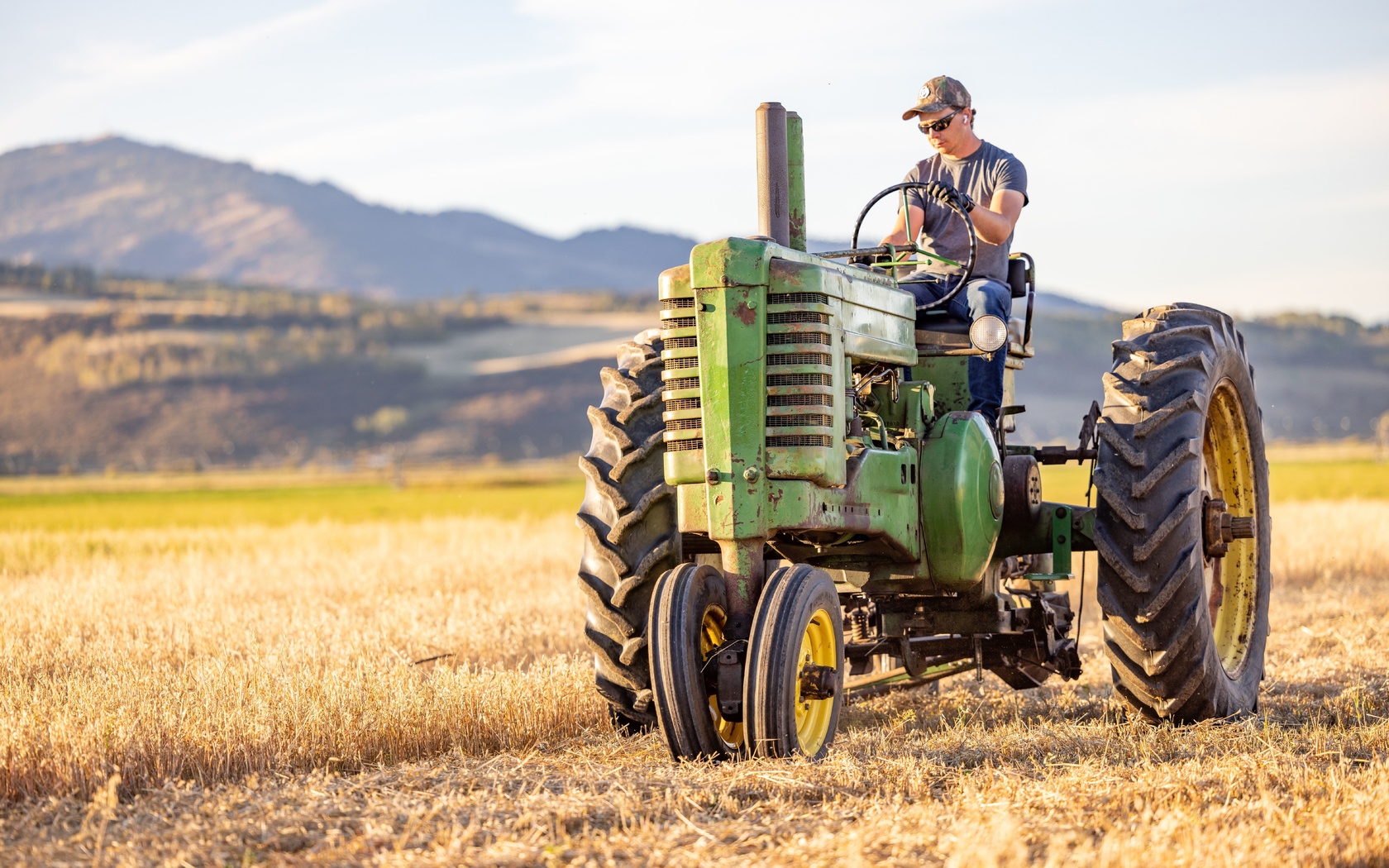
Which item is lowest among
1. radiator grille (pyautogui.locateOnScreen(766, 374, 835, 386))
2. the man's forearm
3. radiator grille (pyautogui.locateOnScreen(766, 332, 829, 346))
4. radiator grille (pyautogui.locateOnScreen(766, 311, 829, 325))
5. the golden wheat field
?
the golden wheat field

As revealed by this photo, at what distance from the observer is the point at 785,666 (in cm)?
494

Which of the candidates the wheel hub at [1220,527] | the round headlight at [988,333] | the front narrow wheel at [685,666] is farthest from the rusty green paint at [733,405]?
the wheel hub at [1220,527]

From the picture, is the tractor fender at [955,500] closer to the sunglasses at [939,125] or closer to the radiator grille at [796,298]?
the radiator grille at [796,298]

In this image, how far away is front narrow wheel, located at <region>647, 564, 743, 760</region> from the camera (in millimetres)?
5008

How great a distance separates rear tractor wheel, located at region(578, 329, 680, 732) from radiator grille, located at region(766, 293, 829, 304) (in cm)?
101

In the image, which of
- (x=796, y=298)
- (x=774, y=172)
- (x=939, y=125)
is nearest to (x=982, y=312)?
(x=939, y=125)

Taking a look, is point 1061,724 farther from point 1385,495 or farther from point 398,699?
point 1385,495

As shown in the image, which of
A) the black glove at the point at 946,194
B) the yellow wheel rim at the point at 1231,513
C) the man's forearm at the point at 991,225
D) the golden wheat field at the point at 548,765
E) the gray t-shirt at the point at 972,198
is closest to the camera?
the golden wheat field at the point at 548,765

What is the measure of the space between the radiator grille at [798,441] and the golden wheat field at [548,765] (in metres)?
1.10

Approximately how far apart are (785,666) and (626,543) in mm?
1306

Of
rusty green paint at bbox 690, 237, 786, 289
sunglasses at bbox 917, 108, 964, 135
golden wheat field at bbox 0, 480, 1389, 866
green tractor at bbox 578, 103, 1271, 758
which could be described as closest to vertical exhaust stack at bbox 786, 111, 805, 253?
green tractor at bbox 578, 103, 1271, 758

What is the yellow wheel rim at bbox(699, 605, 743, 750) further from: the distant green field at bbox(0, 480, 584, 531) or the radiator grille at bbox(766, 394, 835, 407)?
the distant green field at bbox(0, 480, 584, 531)

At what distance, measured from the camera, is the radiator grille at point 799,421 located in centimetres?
525

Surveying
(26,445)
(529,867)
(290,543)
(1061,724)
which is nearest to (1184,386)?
(1061,724)
